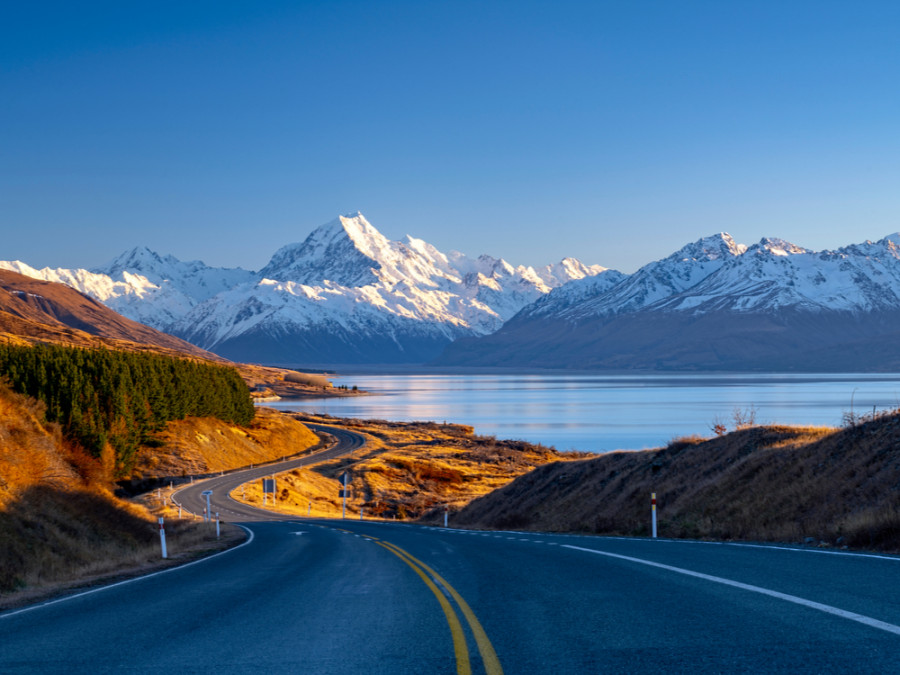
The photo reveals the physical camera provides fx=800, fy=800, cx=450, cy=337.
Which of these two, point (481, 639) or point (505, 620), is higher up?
point (481, 639)

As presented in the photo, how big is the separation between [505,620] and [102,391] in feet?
232

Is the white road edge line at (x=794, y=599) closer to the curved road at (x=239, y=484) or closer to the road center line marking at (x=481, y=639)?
the road center line marking at (x=481, y=639)

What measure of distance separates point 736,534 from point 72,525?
670 inches

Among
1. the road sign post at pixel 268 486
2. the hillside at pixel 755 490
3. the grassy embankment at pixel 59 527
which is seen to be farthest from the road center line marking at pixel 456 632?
the road sign post at pixel 268 486

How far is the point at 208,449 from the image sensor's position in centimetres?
9269

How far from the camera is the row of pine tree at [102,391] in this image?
64938 mm

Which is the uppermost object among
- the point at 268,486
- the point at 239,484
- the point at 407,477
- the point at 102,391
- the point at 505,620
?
the point at 102,391

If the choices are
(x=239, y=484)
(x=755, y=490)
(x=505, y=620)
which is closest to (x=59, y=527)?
(x=505, y=620)

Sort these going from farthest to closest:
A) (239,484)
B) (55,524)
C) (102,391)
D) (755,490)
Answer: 1. (239,484)
2. (102,391)
3. (755,490)
4. (55,524)

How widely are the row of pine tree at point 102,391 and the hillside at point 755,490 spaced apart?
40.9 meters

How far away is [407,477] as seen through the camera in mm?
80438

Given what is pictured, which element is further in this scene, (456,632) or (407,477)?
(407,477)

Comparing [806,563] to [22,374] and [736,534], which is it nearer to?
[736,534]

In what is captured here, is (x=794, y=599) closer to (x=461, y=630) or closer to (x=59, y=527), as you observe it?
(x=461, y=630)
